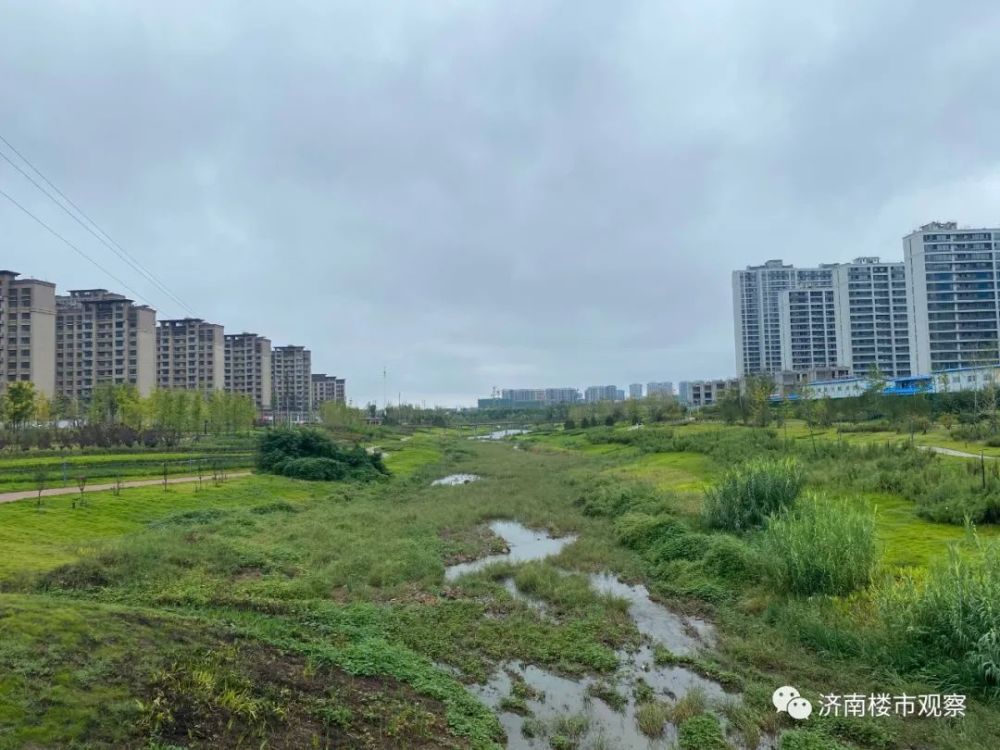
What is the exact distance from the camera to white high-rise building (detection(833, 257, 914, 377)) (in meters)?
110

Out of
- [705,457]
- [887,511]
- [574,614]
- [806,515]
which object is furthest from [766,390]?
[574,614]

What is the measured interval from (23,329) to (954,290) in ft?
472

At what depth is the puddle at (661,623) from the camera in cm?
1077

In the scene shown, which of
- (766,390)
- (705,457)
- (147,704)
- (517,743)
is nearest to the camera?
(147,704)

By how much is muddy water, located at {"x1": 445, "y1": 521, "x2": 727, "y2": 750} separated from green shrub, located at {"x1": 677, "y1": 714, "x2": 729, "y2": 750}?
0.54 feet

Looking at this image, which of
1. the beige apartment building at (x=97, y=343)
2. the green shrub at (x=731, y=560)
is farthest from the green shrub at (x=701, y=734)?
the beige apartment building at (x=97, y=343)

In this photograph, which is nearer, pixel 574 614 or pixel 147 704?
pixel 147 704

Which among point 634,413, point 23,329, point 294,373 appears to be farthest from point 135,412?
point 294,373

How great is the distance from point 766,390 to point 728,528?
49.4 m

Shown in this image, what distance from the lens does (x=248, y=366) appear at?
132000mm

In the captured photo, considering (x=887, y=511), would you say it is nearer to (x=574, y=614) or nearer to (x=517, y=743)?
(x=574, y=614)

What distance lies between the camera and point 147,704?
640 cm

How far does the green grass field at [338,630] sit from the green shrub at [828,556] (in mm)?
558

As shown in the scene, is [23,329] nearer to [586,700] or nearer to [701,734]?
[586,700]
